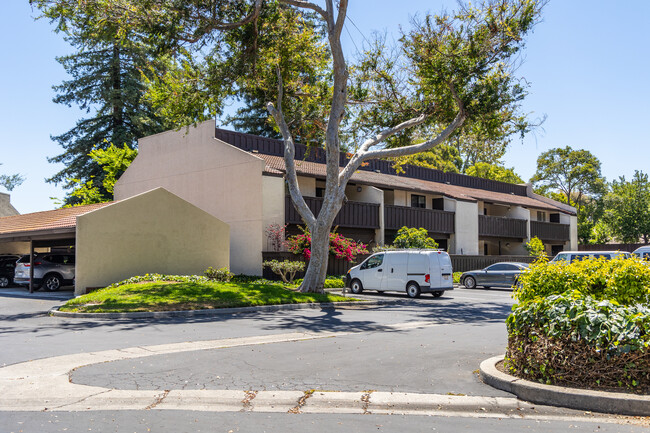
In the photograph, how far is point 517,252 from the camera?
44094mm

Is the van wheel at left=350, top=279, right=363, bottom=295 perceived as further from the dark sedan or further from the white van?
the dark sedan

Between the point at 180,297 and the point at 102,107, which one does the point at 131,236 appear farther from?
the point at 102,107

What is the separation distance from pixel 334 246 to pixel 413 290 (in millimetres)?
6609

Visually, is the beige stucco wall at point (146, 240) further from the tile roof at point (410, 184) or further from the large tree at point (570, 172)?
the large tree at point (570, 172)

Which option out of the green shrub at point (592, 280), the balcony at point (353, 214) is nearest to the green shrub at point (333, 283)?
the balcony at point (353, 214)

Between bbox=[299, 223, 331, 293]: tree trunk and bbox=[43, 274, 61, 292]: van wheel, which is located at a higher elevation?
bbox=[299, 223, 331, 293]: tree trunk

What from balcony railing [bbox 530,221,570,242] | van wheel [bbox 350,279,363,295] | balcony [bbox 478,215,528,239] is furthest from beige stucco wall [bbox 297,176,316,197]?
balcony railing [bbox 530,221,570,242]

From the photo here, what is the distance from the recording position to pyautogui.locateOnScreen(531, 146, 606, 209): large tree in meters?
61.5

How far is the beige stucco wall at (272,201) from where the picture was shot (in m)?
26.9

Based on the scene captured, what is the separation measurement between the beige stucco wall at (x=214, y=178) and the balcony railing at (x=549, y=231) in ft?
84.8

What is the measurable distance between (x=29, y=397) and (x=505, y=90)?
Result: 19.4 m

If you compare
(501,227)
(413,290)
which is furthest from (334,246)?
(501,227)

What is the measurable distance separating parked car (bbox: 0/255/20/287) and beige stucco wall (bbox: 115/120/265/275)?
8769 millimetres

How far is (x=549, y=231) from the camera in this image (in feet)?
150
